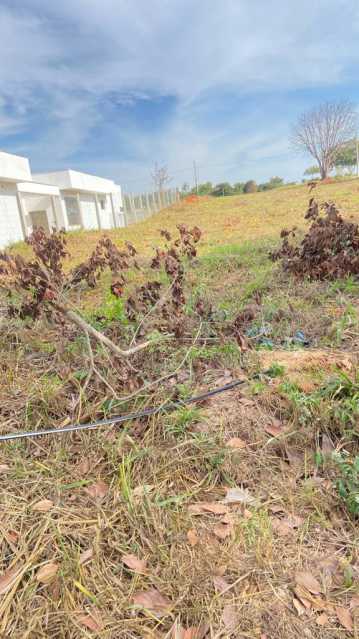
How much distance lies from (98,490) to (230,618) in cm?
63

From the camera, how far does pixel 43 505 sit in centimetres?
134

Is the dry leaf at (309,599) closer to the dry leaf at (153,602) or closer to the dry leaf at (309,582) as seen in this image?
the dry leaf at (309,582)

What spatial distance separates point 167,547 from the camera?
47.4 inches

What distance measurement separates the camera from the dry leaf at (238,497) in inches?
53.0

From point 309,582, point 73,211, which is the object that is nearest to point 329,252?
point 309,582

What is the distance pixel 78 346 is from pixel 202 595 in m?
1.54

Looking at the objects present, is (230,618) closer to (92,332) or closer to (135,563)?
(135,563)

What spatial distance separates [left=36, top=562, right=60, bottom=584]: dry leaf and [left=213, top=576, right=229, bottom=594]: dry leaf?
50 centimetres

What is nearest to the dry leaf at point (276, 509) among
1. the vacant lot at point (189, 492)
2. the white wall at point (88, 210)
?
the vacant lot at point (189, 492)

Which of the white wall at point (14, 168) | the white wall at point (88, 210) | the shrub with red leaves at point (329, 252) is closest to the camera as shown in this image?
the shrub with red leaves at point (329, 252)

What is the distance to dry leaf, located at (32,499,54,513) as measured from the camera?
1.32m

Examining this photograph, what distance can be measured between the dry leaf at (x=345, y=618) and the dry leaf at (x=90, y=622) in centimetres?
67

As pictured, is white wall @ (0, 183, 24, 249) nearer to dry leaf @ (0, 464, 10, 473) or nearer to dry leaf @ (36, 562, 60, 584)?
dry leaf @ (0, 464, 10, 473)

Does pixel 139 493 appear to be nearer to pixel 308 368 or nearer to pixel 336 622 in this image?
pixel 336 622
